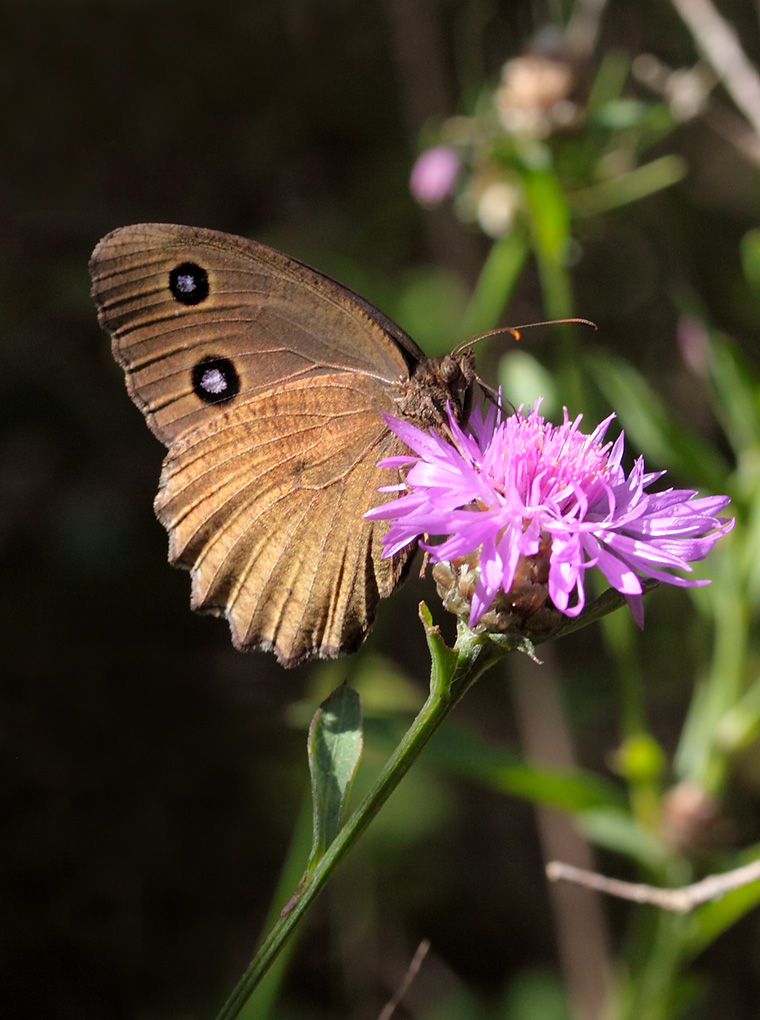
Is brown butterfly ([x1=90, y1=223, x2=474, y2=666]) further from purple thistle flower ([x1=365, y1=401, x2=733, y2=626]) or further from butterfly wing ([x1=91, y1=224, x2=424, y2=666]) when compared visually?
purple thistle flower ([x1=365, y1=401, x2=733, y2=626])

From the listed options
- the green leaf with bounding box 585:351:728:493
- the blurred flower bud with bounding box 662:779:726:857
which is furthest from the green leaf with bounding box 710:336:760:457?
the blurred flower bud with bounding box 662:779:726:857

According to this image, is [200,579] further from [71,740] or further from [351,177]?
[351,177]

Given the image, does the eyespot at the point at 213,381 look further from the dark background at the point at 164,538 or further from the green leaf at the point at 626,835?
the green leaf at the point at 626,835

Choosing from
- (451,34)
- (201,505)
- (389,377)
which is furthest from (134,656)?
(451,34)

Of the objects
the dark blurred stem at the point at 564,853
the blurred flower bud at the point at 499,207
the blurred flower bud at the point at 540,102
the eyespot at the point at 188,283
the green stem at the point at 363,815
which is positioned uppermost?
the blurred flower bud at the point at 540,102

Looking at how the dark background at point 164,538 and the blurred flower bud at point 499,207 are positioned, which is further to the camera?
the dark background at point 164,538

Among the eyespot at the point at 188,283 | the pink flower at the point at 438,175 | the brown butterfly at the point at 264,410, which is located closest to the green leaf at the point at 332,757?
the brown butterfly at the point at 264,410
